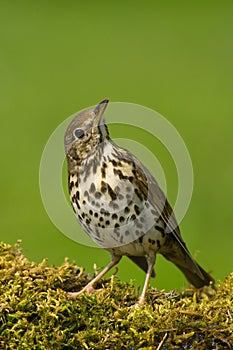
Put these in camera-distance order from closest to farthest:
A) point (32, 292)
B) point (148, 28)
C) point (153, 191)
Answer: point (32, 292), point (153, 191), point (148, 28)

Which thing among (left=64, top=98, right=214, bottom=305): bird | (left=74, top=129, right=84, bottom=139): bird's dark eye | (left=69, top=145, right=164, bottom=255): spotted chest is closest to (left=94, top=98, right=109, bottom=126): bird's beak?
(left=64, top=98, right=214, bottom=305): bird

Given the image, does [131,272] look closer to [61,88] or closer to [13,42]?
[61,88]

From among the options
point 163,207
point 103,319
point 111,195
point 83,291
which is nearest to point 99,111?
point 111,195

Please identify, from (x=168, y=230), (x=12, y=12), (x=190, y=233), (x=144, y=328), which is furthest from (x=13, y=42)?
(x=144, y=328)

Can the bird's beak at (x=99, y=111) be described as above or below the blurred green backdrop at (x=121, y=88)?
below

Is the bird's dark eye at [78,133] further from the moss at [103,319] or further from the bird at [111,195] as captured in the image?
the moss at [103,319]

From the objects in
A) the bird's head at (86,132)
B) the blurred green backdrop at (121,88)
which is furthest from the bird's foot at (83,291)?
the blurred green backdrop at (121,88)
